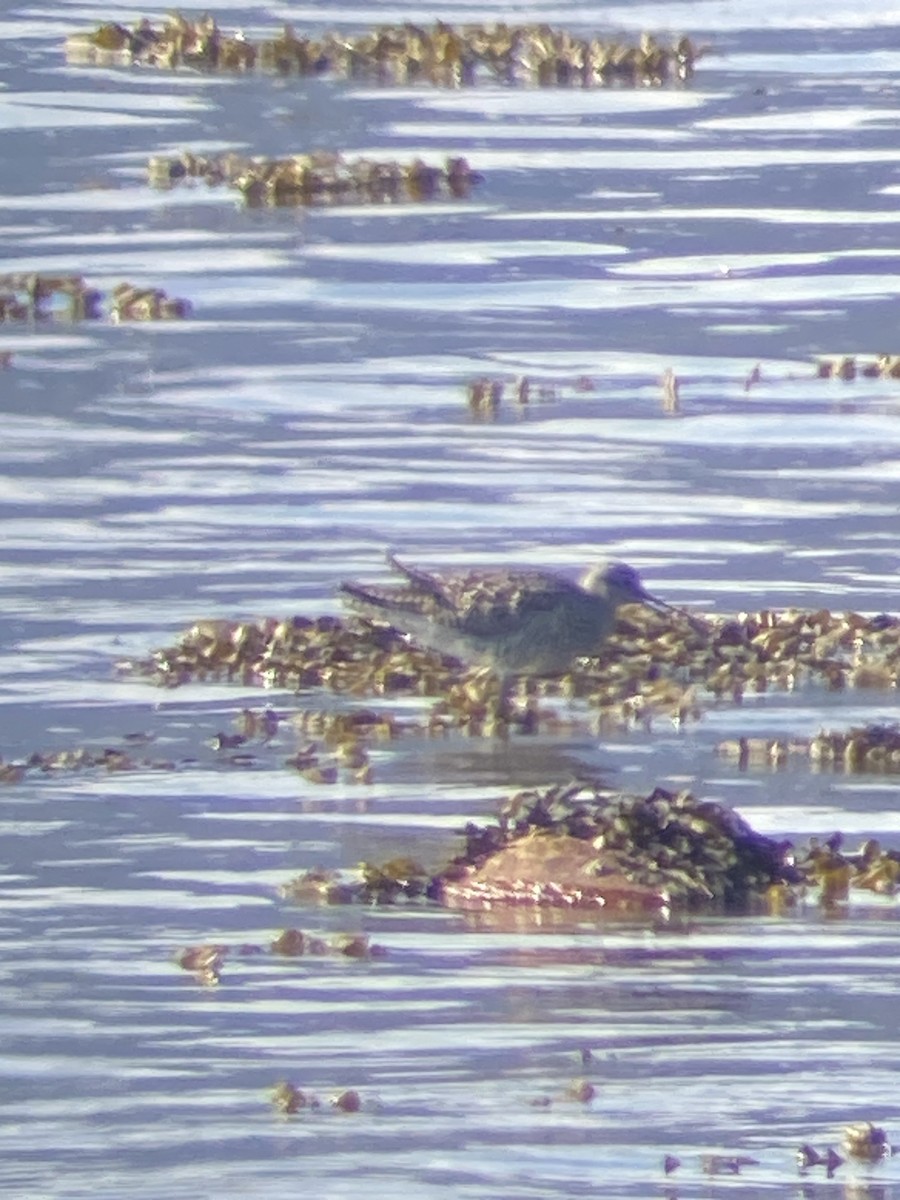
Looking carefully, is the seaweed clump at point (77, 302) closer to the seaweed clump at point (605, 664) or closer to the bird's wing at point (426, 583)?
the seaweed clump at point (605, 664)

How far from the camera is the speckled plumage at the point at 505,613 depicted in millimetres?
11945

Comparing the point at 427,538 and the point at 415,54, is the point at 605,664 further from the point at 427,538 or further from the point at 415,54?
the point at 415,54

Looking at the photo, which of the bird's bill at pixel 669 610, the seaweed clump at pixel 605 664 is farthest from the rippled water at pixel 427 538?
the bird's bill at pixel 669 610

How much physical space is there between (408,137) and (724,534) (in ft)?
31.8

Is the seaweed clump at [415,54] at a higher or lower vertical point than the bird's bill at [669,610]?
higher

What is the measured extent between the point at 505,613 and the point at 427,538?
5.90ft

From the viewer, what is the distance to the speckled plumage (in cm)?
1195

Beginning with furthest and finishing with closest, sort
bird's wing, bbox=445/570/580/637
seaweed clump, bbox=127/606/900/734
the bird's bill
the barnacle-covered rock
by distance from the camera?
A: the bird's bill
bird's wing, bbox=445/570/580/637
seaweed clump, bbox=127/606/900/734
the barnacle-covered rock

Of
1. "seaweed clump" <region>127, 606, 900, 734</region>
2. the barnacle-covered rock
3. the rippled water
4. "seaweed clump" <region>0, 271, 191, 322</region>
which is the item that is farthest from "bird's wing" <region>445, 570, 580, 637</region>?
"seaweed clump" <region>0, 271, 191, 322</region>

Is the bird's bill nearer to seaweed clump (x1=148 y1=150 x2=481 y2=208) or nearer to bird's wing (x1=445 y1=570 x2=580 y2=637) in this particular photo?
bird's wing (x1=445 y1=570 x2=580 y2=637)

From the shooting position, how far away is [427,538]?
45.0 feet

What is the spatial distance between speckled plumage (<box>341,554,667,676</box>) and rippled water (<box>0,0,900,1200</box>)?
2.10 feet

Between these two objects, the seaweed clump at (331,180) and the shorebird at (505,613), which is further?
the seaweed clump at (331,180)

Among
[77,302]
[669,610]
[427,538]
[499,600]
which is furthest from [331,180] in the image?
[499,600]
